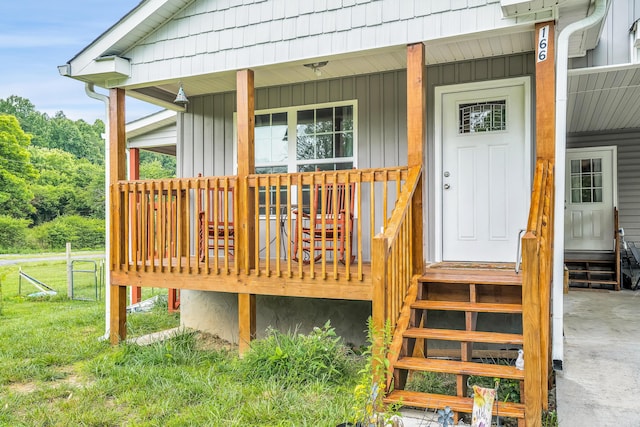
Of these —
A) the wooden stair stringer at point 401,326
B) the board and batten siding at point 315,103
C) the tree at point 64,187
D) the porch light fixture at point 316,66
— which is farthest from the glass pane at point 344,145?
the tree at point 64,187

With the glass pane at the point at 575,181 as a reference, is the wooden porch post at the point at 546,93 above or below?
above

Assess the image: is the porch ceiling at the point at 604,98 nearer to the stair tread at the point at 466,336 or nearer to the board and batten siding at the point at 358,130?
the board and batten siding at the point at 358,130

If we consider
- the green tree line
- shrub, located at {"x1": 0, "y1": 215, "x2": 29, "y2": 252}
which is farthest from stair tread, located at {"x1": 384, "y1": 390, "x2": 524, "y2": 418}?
shrub, located at {"x1": 0, "y1": 215, "x2": 29, "y2": 252}

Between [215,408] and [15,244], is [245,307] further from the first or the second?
[15,244]

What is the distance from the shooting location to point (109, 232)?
5.05 m

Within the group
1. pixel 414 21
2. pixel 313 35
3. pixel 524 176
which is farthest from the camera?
pixel 524 176

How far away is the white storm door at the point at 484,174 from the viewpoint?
4566mm

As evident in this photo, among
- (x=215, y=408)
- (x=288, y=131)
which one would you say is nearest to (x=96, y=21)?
(x=288, y=131)

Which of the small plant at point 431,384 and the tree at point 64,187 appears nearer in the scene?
the small plant at point 431,384

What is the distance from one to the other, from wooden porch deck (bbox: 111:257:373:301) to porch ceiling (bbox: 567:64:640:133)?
291cm

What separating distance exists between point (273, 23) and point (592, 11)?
2.55 meters

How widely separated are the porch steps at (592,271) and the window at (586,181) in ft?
2.96

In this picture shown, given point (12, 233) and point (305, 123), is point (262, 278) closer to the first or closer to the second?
point (305, 123)

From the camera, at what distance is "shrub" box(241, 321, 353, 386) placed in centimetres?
363
